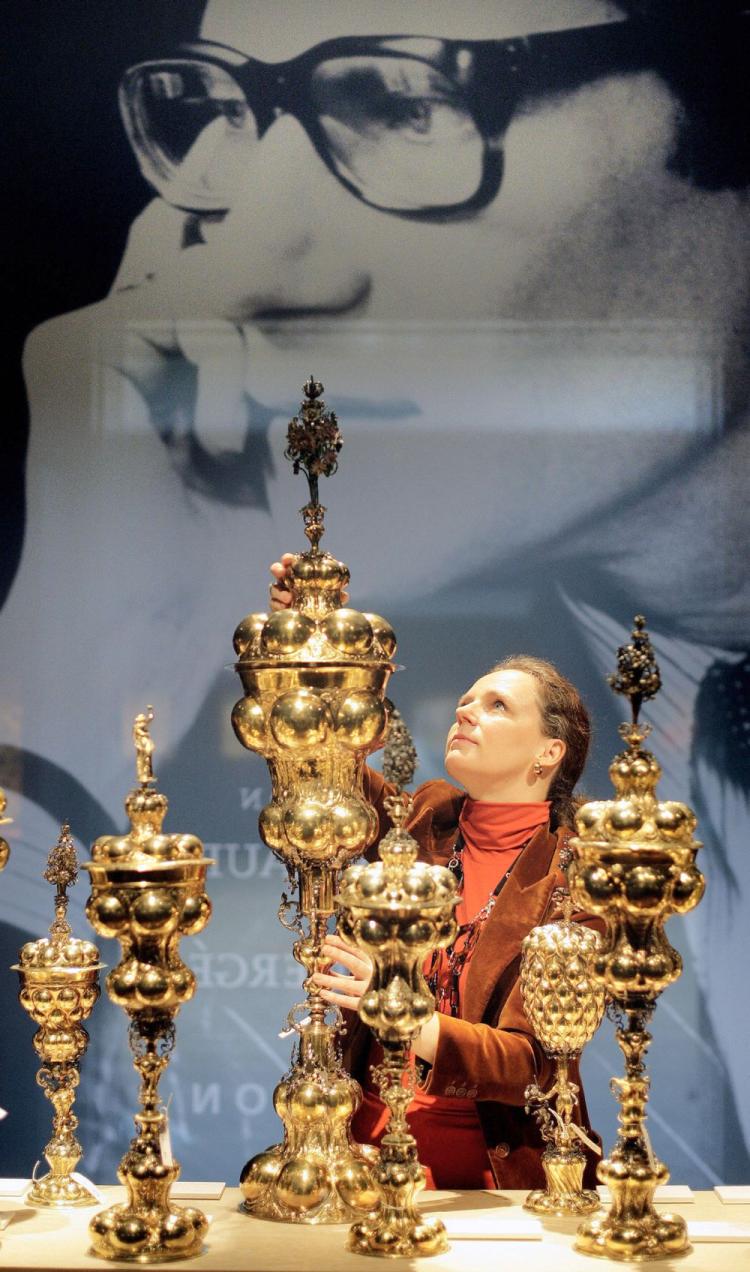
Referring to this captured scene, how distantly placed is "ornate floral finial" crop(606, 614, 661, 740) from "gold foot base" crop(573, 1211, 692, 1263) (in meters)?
0.60

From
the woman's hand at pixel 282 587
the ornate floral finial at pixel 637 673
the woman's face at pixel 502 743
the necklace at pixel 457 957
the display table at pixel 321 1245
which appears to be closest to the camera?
the display table at pixel 321 1245

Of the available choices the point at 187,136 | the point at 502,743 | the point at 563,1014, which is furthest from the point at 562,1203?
the point at 187,136

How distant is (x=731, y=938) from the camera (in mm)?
3830

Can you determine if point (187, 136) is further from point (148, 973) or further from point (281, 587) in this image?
point (148, 973)

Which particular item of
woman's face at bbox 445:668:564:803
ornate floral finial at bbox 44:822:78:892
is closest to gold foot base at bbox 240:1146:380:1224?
ornate floral finial at bbox 44:822:78:892

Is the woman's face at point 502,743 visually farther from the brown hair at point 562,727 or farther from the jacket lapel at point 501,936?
the jacket lapel at point 501,936

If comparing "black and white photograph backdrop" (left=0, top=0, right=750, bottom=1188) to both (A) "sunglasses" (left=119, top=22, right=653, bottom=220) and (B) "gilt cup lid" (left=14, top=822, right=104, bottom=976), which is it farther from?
(B) "gilt cup lid" (left=14, top=822, right=104, bottom=976)

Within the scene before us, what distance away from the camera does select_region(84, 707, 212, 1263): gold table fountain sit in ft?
5.87

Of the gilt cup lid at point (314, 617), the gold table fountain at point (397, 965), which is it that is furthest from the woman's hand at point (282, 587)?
the gold table fountain at point (397, 965)

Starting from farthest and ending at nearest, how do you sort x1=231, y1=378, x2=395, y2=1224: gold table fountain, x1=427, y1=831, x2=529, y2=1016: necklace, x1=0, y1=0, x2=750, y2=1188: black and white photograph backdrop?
x1=0, y1=0, x2=750, y2=1188: black and white photograph backdrop < x1=427, y1=831, x2=529, y2=1016: necklace < x1=231, y1=378, x2=395, y2=1224: gold table fountain

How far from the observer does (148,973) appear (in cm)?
182

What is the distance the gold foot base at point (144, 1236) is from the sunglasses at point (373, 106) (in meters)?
2.85

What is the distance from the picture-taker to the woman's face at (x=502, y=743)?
263cm

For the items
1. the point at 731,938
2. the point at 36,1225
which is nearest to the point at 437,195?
the point at 731,938
